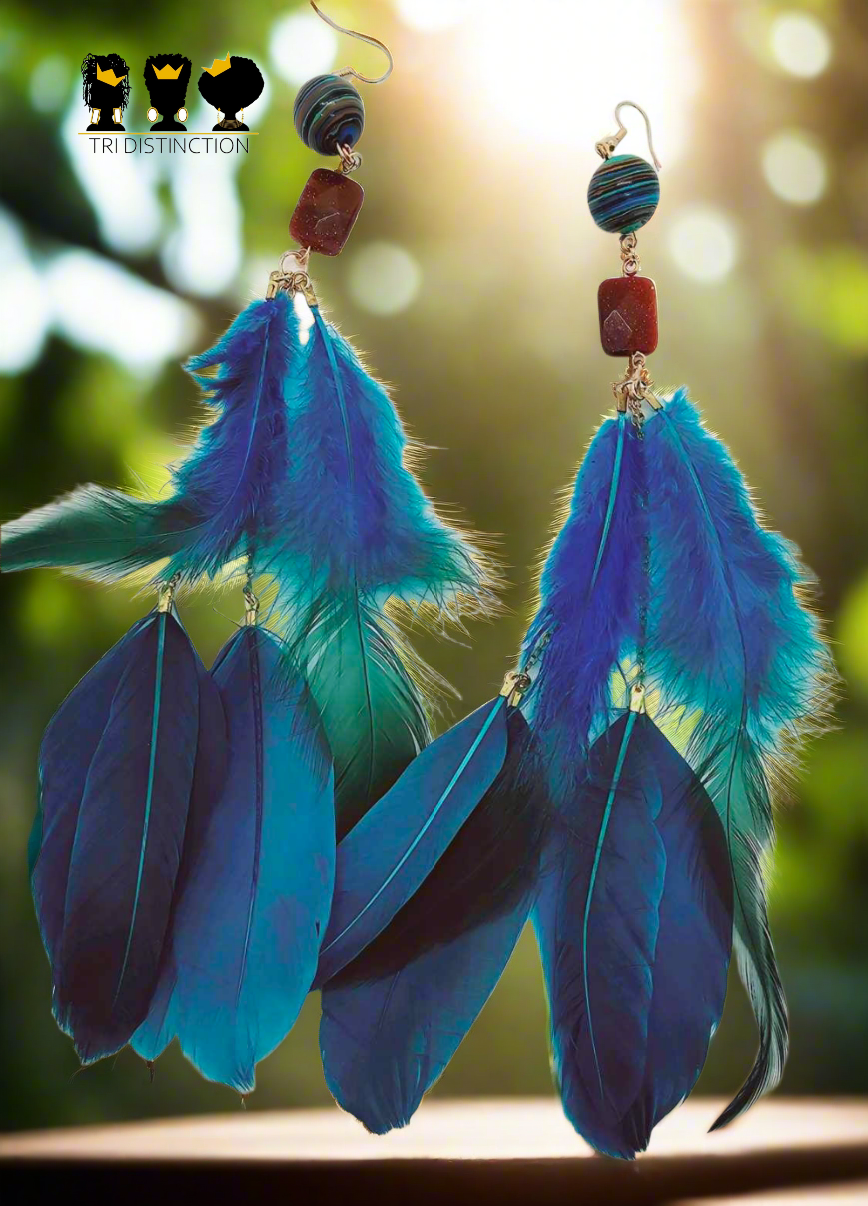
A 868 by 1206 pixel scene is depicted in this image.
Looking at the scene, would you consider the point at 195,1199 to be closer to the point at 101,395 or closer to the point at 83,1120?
the point at 83,1120

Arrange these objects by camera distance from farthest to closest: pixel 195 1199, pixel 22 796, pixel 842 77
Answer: pixel 842 77, pixel 22 796, pixel 195 1199

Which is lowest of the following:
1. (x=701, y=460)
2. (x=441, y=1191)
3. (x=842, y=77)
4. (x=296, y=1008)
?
(x=441, y=1191)

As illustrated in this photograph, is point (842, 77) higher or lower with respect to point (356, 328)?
higher

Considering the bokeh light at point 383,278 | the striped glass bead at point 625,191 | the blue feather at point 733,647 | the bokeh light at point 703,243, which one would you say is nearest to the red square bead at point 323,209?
the striped glass bead at point 625,191

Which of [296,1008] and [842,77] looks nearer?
[296,1008]

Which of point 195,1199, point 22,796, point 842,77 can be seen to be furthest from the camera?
point 842,77

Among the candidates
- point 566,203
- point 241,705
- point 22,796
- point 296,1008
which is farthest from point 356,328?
point 296,1008

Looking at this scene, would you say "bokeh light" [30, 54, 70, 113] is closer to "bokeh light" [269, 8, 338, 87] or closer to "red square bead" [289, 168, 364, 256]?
"bokeh light" [269, 8, 338, 87]
